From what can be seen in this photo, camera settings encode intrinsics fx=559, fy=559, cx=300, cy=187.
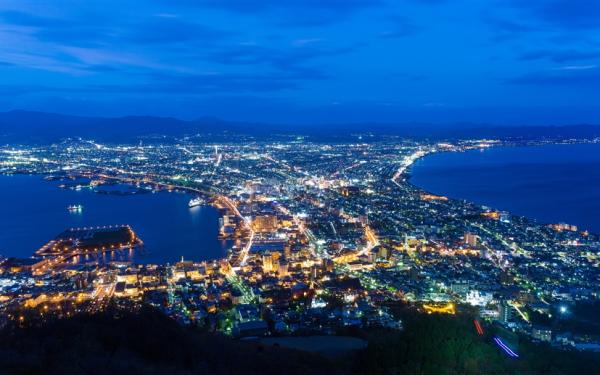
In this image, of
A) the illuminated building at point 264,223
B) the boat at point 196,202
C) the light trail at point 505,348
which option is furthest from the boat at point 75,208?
the light trail at point 505,348

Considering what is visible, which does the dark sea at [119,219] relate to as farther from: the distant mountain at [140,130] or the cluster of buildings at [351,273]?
the distant mountain at [140,130]

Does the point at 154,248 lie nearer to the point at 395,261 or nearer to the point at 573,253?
the point at 395,261

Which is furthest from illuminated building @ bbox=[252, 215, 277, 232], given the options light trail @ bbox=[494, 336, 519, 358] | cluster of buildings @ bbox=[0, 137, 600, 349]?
light trail @ bbox=[494, 336, 519, 358]

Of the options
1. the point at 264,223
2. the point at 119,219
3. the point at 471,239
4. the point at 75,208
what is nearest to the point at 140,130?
the point at 75,208

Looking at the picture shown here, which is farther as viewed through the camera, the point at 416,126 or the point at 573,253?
the point at 416,126

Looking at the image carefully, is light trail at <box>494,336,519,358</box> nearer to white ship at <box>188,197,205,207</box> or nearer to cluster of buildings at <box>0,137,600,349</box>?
cluster of buildings at <box>0,137,600,349</box>

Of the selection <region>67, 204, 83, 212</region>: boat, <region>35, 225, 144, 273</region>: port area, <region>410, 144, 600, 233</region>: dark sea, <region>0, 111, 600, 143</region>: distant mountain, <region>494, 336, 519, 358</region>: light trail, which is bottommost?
<region>35, 225, 144, 273</region>: port area

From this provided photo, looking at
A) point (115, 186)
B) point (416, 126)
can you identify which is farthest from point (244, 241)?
point (416, 126)
